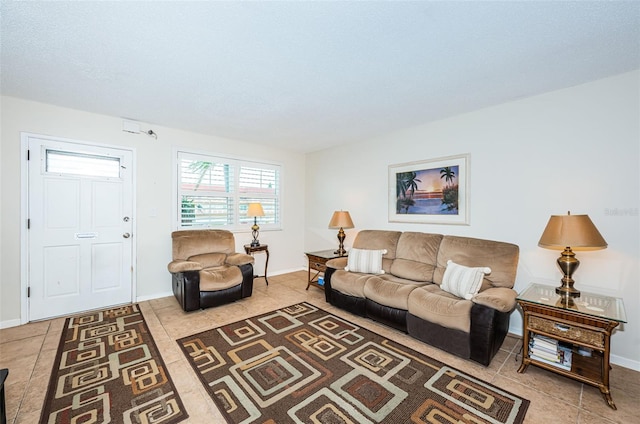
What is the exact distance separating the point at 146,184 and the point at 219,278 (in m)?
1.72

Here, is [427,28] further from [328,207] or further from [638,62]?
[328,207]

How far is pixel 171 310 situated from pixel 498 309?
3591 millimetres

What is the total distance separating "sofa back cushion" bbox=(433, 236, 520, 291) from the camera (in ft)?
8.66

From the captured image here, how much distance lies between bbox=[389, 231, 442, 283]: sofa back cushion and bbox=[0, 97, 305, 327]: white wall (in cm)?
252

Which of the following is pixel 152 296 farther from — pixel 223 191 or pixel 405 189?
pixel 405 189

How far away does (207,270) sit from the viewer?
11.7 feet

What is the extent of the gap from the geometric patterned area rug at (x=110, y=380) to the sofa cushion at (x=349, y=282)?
6.43 feet

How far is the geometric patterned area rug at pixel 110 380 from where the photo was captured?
1688mm

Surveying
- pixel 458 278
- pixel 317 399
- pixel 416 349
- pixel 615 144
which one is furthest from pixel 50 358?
pixel 615 144

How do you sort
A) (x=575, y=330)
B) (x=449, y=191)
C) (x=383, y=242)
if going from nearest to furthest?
(x=575, y=330) → (x=449, y=191) → (x=383, y=242)

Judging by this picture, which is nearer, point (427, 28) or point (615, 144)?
point (427, 28)

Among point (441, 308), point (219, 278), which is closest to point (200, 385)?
point (219, 278)

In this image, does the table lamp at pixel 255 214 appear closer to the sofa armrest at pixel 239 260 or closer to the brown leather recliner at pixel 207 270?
the brown leather recliner at pixel 207 270

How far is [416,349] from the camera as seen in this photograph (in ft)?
8.15
